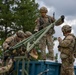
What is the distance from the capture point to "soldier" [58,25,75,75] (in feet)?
25.7

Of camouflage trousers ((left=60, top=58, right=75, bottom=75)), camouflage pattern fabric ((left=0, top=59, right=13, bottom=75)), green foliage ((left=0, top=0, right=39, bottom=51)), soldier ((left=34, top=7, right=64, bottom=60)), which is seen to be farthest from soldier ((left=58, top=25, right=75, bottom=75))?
green foliage ((left=0, top=0, right=39, bottom=51))

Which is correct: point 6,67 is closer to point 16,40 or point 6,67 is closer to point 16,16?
point 16,40

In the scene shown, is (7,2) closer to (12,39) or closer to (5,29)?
(5,29)

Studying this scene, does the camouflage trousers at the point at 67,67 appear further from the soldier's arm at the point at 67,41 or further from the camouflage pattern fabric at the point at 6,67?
the camouflage pattern fabric at the point at 6,67

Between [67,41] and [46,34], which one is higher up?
[46,34]

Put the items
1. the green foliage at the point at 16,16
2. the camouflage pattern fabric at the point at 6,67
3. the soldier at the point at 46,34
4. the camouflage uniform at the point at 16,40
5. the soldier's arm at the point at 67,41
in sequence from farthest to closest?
1. the green foliage at the point at 16,16
2. the soldier at the point at 46,34
3. the camouflage uniform at the point at 16,40
4. the camouflage pattern fabric at the point at 6,67
5. the soldier's arm at the point at 67,41

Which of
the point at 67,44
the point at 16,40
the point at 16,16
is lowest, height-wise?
the point at 67,44

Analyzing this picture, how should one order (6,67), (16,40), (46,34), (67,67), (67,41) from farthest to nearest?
1. (46,34)
2. (16,40)
3. (6,67)
4. (67,67)
5. (67,41)

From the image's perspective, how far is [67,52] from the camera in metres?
7.92

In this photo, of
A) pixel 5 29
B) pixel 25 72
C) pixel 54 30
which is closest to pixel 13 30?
pixel 5 29

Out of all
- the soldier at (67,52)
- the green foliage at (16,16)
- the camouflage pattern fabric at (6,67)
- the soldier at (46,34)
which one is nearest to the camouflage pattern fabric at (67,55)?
the soldier at (67,52)

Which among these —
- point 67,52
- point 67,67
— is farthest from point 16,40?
point 67,67

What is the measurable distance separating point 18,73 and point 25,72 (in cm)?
85

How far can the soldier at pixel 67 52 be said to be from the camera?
7848 millimetres
